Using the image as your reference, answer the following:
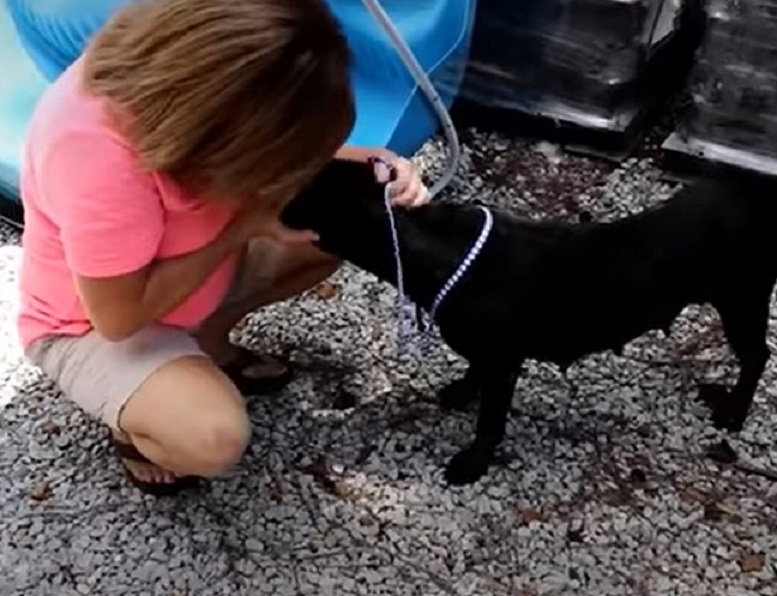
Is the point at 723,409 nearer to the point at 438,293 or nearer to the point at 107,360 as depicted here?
the point at 438,293

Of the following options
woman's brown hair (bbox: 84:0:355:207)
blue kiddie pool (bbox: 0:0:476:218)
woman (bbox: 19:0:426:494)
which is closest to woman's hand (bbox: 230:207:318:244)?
woman (bbox: 19:0:426:494)

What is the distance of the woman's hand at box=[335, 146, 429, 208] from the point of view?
1.47 meters

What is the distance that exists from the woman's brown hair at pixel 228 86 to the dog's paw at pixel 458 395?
0.51 m

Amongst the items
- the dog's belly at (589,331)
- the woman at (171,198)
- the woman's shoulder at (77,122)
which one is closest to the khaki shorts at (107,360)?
the woman at (171,198)

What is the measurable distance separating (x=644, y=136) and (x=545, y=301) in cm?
88

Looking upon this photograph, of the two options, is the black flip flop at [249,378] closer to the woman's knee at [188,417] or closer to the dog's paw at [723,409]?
the woman's knee at [188,417]

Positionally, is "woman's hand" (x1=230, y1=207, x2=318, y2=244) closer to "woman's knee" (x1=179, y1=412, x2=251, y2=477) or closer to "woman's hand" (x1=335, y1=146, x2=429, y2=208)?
"woman's hand" (x1=335, y1=146, x2=429, y2=208)

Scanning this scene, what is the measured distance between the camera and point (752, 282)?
5.28 feet

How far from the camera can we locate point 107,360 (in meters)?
1.49

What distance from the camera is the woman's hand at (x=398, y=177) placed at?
1.47m

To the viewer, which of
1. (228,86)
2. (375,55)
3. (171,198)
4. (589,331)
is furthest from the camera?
(375,55)

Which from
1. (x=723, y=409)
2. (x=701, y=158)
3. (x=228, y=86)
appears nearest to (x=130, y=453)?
(x=228, y=86)

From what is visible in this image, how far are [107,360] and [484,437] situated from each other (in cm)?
45

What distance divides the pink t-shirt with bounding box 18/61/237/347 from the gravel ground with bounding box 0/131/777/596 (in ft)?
1.03
